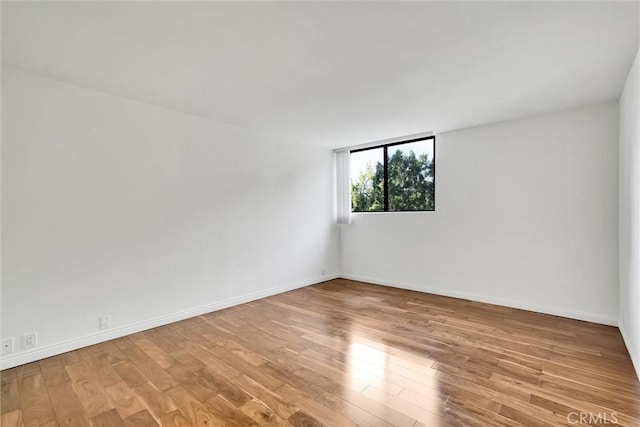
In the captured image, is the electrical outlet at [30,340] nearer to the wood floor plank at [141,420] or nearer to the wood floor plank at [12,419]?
the wood floor plank at [12,419]

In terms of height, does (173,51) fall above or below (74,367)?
above

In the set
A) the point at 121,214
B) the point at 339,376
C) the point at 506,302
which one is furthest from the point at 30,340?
the point at 506,302

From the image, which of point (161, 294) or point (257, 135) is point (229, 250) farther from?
point (257, 135)

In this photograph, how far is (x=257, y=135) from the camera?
446 cm

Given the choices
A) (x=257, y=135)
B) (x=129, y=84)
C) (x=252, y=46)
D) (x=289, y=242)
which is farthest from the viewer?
(x=289, y=242)

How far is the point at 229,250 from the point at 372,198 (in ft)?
8.71

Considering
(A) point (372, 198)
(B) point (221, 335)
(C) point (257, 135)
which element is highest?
(C) point (257, 135)

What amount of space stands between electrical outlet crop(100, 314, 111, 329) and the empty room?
0.7 inches

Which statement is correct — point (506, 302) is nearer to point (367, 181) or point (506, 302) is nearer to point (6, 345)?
point (367, 181)

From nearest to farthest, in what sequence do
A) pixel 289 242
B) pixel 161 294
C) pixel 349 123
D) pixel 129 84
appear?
pixel 129 84 < pixel 161 294 < pixel 349 123 < pixel 289 242

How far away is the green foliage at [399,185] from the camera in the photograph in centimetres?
481

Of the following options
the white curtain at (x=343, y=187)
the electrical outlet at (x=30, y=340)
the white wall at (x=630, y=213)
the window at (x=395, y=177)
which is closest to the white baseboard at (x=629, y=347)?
the white wall at (x=630, y=213)

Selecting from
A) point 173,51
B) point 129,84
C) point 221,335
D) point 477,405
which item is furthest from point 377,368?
point 129,84

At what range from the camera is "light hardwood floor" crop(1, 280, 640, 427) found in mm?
1882
